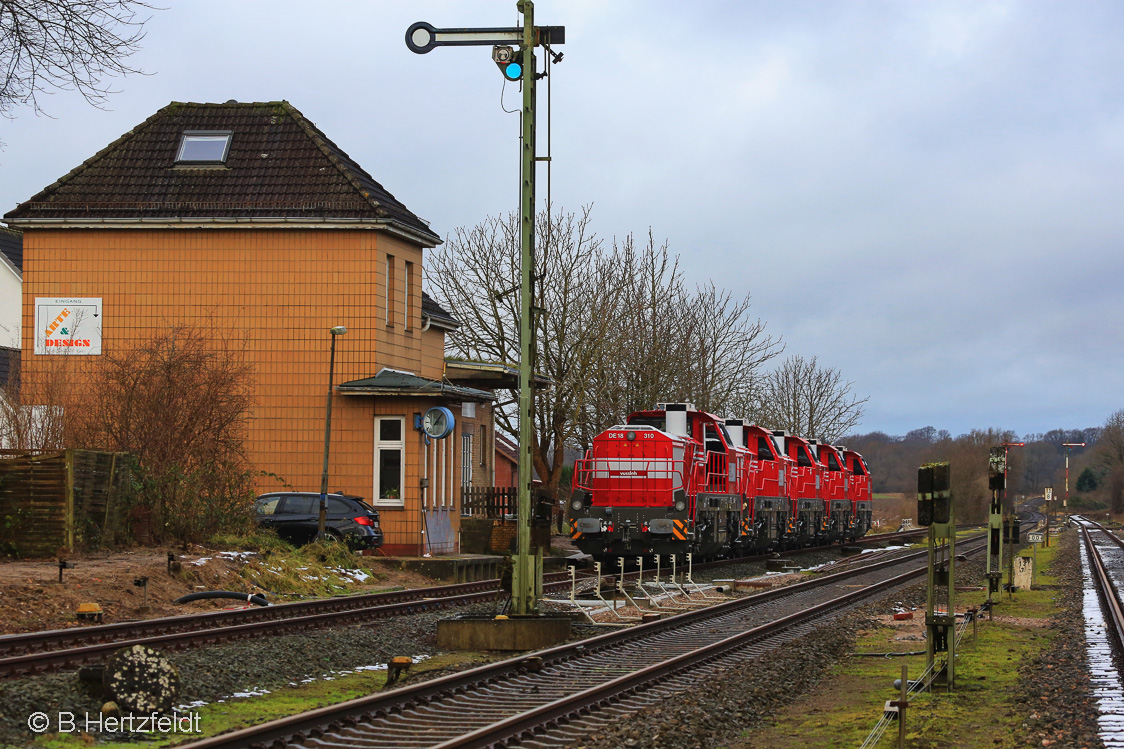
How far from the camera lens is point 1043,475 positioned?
175m

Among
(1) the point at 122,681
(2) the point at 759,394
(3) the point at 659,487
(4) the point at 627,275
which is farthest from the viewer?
(2) the point at 759,394

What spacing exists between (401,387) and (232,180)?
707 cm

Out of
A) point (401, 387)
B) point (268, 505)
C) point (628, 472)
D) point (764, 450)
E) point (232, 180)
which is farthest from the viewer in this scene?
point (764, 450)

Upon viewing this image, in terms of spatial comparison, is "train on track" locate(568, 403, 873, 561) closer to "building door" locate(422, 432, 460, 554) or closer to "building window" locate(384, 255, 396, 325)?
"building door" locate(422, 432, 460, 554)

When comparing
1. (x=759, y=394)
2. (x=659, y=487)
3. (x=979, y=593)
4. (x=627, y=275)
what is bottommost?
(x=979, y=593)

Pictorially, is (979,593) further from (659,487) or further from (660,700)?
(660,700)

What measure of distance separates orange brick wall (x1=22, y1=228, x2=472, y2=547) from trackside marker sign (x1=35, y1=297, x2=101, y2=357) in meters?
0.19

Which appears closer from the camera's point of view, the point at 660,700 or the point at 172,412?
the point at 660,700

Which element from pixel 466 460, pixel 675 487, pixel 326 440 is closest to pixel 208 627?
pixel 326 440

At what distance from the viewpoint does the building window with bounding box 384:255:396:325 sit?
2889cm

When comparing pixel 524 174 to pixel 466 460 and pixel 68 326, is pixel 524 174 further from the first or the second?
pixel 466 460

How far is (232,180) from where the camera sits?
29.0 metres

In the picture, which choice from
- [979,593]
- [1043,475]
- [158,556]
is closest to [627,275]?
[979,593]

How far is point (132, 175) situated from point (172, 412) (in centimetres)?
899
